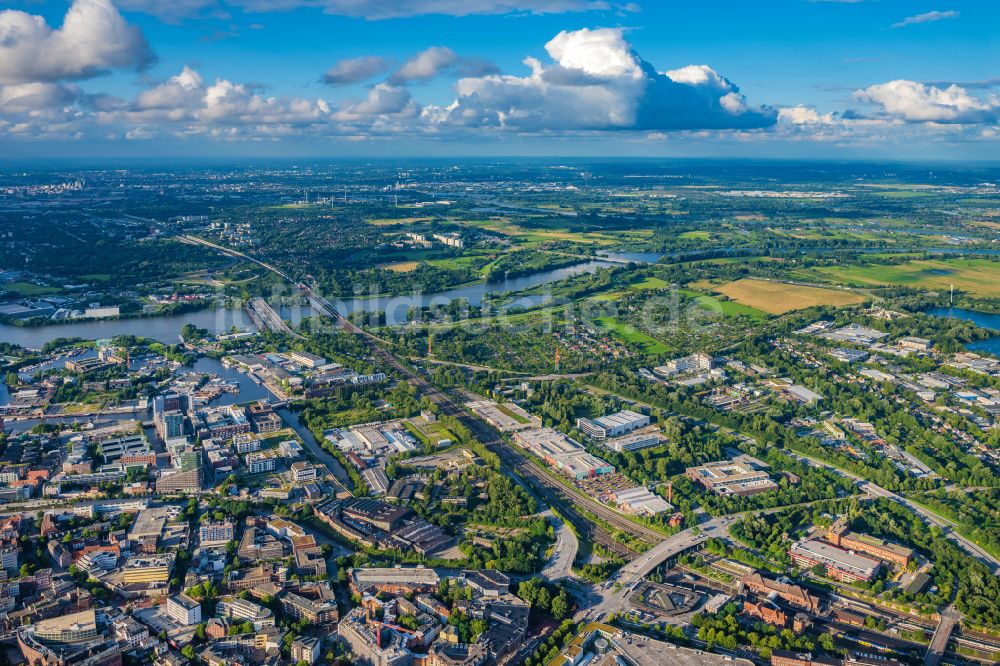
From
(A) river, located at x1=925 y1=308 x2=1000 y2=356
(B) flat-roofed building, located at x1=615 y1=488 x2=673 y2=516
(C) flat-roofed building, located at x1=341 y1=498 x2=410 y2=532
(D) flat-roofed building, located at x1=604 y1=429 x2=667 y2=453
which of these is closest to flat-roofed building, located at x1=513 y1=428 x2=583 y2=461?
(D) flat-roofed building, located at x1=604 y1=429 x2=667 y2=453

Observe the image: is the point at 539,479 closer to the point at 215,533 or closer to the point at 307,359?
the point at 215,533

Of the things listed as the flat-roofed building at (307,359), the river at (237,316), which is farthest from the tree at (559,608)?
the river at (237,316)

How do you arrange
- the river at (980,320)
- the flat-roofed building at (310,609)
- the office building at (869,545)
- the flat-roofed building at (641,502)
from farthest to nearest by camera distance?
the river at (980,320) → the flat-roofed building at (641,502) → the office building at (869,545) → the flat-roofed building at (310,609)

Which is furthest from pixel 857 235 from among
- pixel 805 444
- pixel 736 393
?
pixel 805 444

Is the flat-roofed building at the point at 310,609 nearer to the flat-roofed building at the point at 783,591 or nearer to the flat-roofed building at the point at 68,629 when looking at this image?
the flat-roofed building at the point at 68,629

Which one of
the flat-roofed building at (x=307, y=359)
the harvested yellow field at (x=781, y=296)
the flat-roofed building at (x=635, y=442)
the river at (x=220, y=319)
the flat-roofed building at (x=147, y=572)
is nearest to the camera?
the flat-roofed building at (x=147, y=572)

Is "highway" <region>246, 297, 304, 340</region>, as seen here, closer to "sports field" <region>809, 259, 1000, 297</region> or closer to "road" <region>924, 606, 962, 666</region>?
"road" <region>924, 606, 962, 666</region>

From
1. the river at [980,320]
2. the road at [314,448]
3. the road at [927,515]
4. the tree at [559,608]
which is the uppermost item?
the river at [980,320]
